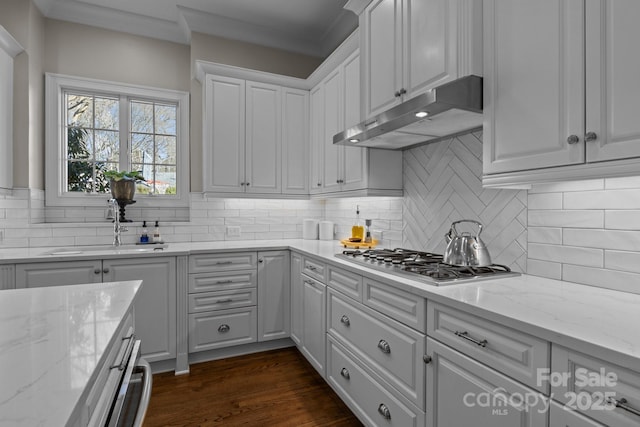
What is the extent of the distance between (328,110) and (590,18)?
2.10 metres

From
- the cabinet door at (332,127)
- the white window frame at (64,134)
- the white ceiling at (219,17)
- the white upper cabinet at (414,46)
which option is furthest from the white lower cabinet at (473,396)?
the white ceiling at (219,17)

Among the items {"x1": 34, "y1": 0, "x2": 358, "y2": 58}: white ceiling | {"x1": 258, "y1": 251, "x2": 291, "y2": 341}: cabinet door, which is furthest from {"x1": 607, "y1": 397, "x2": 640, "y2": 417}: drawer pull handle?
{"x1": 34, "y1": 0, "x2": 358, "y2": 58}: white ceiling

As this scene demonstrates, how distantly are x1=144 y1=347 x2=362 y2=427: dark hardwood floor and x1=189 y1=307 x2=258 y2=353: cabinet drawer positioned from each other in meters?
0.16

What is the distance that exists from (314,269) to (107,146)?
8.04 ft

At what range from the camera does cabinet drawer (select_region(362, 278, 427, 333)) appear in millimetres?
1447

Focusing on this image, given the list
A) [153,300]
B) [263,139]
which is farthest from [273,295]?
[263,139]

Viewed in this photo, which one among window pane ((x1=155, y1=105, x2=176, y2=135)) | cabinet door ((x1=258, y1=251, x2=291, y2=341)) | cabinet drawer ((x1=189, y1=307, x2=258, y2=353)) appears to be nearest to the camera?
cabinet drawer ((x1=189, y1=307, x2=258, y2=353))

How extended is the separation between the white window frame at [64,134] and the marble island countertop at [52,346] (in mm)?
2207

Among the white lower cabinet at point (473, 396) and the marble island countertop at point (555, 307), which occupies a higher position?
the marble island countertop at point (555, 307)

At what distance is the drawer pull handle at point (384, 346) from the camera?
5.45ft

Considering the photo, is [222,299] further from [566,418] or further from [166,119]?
[566,418]

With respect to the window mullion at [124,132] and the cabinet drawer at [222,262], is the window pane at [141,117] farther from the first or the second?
the cabinet drawer at [222,262]

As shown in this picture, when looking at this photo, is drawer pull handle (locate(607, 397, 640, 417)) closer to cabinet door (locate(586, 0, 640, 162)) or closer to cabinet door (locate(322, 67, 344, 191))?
cabinet door (locate(586, 0, 640, 162))

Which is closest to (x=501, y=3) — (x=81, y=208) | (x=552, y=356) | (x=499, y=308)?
(x=499, y=308)
